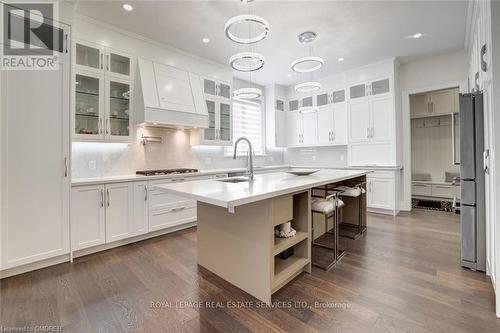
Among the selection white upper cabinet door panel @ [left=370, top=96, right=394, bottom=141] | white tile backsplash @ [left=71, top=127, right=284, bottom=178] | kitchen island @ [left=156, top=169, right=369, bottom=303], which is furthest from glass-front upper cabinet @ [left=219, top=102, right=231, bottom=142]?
white upper cabinet door panel @ [left=370, top=96, right=394, bottom=141]

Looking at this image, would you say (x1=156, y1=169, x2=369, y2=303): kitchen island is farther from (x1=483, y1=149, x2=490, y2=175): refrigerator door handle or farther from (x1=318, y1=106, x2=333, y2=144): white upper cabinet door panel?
(x1=318, y1=106, x2=333, y2=144): white upper cabinet door panel

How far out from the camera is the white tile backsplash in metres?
3.24

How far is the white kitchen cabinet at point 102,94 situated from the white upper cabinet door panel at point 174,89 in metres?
0.42

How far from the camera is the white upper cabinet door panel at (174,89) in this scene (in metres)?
3.58

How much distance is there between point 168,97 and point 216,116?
1.10m

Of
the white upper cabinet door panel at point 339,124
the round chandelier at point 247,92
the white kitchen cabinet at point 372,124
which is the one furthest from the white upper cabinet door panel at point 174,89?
the white kitchen cabinet at point 372,124

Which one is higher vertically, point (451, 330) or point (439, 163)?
point (439, 163)

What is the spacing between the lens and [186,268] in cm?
245

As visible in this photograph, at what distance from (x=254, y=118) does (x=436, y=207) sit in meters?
4.60

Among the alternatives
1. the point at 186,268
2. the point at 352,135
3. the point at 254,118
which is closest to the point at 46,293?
the point at 186,268

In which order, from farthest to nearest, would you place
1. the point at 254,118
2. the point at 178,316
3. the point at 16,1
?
the point at 254,118, the point at 16,1, the point at 178,316

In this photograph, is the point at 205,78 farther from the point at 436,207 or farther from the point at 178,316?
the point at 436,207

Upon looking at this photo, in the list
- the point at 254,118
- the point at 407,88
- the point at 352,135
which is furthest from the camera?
the point at 254,118

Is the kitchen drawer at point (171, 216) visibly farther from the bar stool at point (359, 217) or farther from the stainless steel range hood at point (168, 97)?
the bar stool at point (359, 217)
